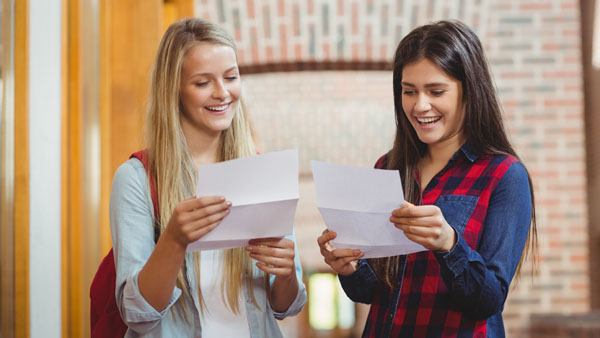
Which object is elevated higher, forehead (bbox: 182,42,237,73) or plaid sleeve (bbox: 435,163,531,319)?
forehead (bbox: 182,42,237,73)

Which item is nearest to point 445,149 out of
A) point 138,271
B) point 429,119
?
point 429,119

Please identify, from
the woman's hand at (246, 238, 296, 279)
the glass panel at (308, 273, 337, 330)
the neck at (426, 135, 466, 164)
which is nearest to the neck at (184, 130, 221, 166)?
the woman's hand at (246, 238, 296, 279)

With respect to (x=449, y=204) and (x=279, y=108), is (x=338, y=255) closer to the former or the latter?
(x=449, y=204)

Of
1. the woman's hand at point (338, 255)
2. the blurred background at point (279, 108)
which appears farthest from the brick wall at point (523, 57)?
the woman's hand at point (338, 255)

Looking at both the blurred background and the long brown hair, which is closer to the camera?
the long brown hair

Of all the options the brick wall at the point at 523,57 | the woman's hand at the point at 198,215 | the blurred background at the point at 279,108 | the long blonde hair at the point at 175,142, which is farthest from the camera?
the brick wall at the point at 523,57

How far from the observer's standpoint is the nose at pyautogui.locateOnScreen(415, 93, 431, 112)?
5.84 ft

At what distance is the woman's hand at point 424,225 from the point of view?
5.07ft

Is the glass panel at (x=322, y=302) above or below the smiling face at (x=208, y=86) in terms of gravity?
below

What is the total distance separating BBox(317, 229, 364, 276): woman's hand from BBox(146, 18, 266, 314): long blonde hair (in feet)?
0.66

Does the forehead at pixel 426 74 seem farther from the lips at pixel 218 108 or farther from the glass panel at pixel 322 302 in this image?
the glass panel at pixel 322 302

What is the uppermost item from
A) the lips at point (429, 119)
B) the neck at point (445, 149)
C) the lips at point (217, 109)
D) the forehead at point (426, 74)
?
the forehead at point (426, 74)

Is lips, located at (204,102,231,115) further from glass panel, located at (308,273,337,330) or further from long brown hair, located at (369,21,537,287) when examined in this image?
glass panel, located at (308,273,337,330)

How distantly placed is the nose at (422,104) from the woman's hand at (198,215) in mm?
582
